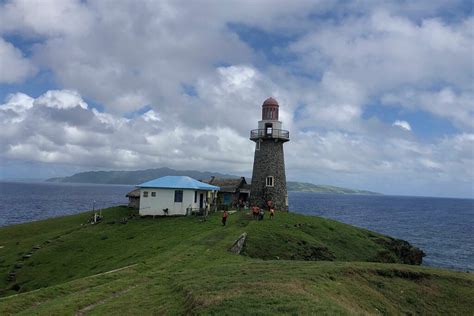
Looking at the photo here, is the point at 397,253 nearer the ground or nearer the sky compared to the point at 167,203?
nearer the ground

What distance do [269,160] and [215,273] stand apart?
33.8 m

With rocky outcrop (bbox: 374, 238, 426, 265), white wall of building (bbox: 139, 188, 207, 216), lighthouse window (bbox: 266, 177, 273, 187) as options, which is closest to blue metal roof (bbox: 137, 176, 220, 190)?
white wall of building (bbox: 139, 188, 207, 216)

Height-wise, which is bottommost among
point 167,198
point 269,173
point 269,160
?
point 167,198

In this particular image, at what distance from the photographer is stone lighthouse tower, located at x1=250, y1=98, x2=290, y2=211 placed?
174ft

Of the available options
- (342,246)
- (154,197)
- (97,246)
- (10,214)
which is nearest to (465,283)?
(342,246)

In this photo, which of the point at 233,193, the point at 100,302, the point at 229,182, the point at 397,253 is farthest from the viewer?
the point at 229,182

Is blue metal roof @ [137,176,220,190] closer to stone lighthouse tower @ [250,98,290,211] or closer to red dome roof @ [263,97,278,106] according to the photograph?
stone lighthouse tower @ [250,98,290,211]

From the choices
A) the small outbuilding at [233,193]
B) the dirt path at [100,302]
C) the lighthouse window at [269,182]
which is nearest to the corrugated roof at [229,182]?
the small outbuilding at [233,193]

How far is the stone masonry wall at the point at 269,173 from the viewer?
53250mm

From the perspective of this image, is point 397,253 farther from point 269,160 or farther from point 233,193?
point 233,193

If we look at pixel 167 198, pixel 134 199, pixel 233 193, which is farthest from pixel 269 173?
pixel 134 199

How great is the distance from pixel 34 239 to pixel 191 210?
16.7 meters

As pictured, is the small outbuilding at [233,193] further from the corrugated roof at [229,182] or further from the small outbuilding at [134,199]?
the small outbuilding at [134,199]

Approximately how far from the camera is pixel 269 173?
2093 inches
